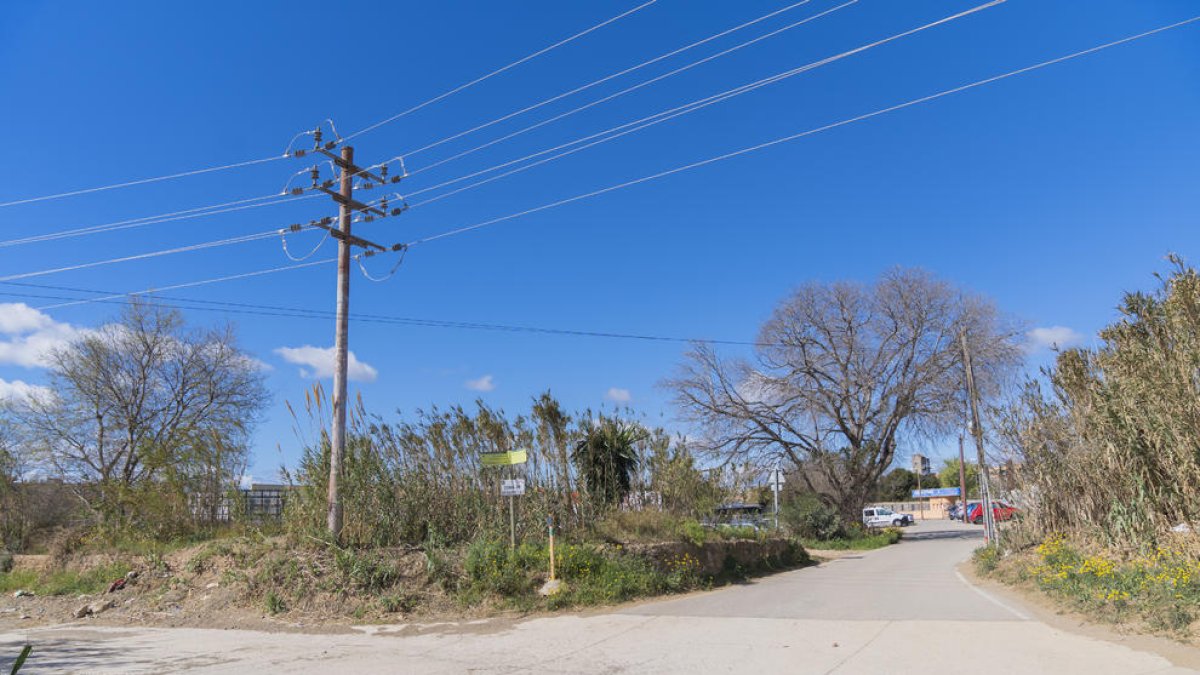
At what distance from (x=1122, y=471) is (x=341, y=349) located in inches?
534

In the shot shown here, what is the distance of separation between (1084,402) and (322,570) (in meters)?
14.0

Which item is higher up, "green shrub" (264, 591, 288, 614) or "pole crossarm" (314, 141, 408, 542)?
"pole crossarm" (314, 141, 408, 542)

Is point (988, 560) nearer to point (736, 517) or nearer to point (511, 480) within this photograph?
point (736, 517)

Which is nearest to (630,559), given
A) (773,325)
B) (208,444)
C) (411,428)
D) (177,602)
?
(411,428)

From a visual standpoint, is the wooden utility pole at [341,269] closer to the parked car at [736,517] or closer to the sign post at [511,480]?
the sign post at [511,480]

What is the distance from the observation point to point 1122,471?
12.5 meters

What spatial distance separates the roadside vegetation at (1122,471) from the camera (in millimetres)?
9906

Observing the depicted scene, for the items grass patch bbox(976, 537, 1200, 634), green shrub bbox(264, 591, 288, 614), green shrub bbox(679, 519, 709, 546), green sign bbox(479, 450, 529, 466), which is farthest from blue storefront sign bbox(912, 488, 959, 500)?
green shrub bbox(264, 591, 288, 614)

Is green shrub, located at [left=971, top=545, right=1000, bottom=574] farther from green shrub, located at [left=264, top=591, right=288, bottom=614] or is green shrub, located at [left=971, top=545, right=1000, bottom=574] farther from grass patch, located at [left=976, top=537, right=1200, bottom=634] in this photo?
green shrub, located at [left=264, top=591, right=288, bottom=614]

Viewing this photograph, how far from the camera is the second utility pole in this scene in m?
13.5

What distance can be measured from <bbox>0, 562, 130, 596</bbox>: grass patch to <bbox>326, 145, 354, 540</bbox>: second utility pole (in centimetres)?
475

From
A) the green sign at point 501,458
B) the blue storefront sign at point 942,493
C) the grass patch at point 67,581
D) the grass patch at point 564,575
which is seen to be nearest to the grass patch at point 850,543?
the grass patch at point 564,575

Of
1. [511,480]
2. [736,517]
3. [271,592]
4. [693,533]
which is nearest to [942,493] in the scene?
[736,517]

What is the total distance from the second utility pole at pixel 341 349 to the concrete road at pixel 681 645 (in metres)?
2.91
